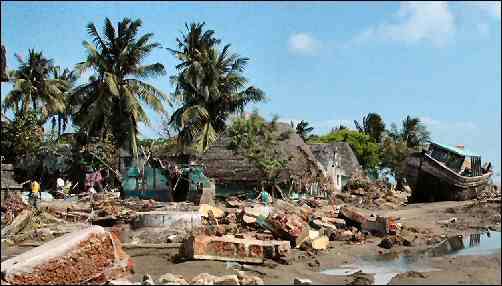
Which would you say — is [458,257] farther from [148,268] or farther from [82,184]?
[82,184]

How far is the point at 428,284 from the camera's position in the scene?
375 inches

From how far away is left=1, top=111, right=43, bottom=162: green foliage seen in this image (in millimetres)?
31250

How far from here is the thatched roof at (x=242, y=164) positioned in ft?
104

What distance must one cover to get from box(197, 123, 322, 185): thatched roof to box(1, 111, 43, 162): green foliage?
391 inches

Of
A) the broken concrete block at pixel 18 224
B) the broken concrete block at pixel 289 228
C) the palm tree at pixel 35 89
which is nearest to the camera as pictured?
the broken concrete block at pixel 289 228

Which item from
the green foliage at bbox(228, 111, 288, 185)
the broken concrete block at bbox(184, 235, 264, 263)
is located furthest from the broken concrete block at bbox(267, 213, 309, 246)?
the green foliage at bbox(228, 111, 288, 185)

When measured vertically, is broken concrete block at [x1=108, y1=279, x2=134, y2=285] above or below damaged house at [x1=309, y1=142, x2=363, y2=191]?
below

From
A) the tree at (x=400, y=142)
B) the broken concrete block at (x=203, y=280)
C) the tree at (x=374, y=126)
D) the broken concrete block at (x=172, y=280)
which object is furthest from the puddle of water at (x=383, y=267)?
the tree at (x=374, y=126)

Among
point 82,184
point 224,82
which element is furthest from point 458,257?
point 82,184

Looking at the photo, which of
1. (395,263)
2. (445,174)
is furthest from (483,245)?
(445,174)

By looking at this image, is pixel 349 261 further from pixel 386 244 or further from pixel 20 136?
pixel 20 136

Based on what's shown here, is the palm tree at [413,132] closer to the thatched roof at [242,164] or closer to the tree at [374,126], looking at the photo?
the tree at [374,126]

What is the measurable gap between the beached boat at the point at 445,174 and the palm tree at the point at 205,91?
9.89 m

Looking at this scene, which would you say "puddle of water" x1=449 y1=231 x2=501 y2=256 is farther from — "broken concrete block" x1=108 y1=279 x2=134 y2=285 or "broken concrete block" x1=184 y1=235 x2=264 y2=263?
"broken concrete block" x1=108 y1=279 x2=134 y2=285
